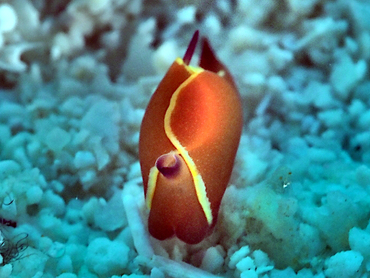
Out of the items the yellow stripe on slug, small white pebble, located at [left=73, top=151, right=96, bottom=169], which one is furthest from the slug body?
small white pebble, located at [left=73, top=151, right=96, bottom=169]

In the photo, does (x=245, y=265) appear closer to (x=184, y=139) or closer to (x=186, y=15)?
(x=184, y=139)

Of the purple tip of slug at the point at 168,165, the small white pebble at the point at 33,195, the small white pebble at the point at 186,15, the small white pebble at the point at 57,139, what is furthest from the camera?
the small white pebble at the point at 186,15

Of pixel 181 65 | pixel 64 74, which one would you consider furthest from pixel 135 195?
pixel 64 74

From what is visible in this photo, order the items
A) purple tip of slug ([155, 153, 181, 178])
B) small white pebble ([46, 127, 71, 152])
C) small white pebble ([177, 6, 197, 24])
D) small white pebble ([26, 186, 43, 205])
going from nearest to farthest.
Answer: purple tip of slug ([155, 153, 181, 178])
small white pebble ([26, 186, 43, 205])
small white pebble ([46, 127, 71, 152])
small white pebble ([177, 6, 197, 24])

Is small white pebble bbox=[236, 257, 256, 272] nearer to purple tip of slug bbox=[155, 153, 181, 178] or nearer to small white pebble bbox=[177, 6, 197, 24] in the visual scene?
purple tip of slug bbox=[155, 153, 181, 178]

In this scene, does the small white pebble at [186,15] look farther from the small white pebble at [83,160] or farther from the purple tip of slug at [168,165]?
the purple tip of slug at [168,165]

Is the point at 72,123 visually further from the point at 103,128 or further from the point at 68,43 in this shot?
the point at 68,43

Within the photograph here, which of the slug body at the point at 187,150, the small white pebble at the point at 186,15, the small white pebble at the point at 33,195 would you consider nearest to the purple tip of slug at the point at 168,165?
the slug body at the point at 187,150

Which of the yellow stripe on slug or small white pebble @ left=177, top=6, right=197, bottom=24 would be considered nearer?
the yellow stripe on slug
